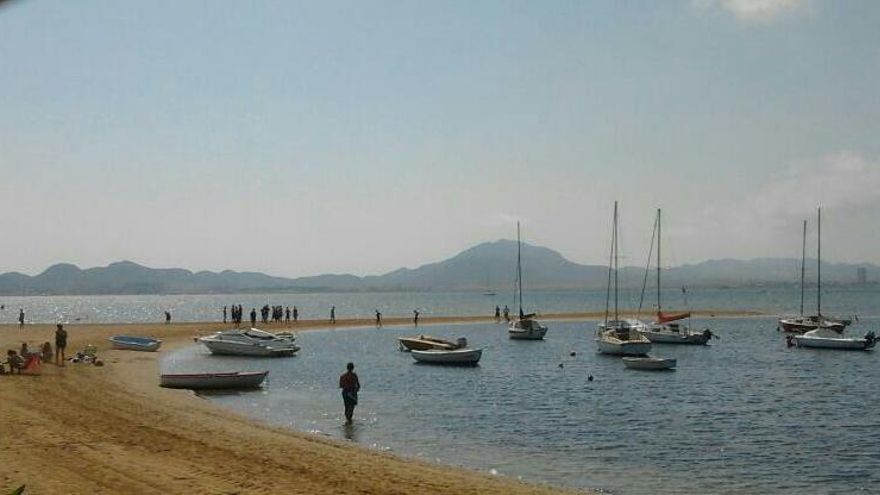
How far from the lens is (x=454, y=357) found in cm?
5172

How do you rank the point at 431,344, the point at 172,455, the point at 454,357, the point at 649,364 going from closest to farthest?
the point at 172,455
the point at 649,364
the point at 454,357
the point at 431,344

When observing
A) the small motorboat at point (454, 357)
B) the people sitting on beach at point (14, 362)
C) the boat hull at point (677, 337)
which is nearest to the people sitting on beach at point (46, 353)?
the people sitting on beach at point (14, 362)

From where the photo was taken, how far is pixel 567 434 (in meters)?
27.5

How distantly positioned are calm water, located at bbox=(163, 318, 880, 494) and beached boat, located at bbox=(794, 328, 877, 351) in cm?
674

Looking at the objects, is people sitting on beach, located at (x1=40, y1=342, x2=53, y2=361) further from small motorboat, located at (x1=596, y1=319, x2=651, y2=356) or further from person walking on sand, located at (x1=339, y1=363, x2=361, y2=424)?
small motorboat, located at (x1=596, y1=319, x2=651, y2=356)

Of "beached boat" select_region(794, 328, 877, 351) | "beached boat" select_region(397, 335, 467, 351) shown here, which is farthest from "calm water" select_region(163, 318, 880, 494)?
"beached boat" select_region(794, 328, 877, 351)

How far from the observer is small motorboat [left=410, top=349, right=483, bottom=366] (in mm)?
51750

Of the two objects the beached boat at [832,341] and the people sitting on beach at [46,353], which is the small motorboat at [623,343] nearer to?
the beached boat at [832,341]

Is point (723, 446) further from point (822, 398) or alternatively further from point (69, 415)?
point (69, 415)

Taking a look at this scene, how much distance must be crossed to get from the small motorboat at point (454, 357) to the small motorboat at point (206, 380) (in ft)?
56.6

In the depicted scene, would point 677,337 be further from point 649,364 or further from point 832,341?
point 649,364

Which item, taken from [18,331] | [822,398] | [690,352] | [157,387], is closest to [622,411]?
[822,398]

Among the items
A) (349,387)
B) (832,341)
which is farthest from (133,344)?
Result: (832,341)

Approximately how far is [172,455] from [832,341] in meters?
62.8
